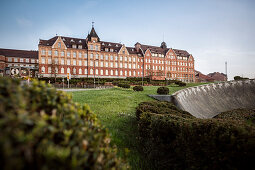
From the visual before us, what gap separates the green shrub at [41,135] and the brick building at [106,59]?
4032 centimetres

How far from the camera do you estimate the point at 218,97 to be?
861 inches

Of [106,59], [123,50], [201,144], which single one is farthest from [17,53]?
[201,144]

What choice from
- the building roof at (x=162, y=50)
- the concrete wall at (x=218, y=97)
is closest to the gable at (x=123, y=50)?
the building roof at (x=162, y=50)

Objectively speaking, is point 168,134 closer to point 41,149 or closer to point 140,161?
point 140,161

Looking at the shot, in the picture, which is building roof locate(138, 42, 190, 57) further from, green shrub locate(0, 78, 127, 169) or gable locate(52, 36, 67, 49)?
green shrub locate(0, 78, 127, 169)

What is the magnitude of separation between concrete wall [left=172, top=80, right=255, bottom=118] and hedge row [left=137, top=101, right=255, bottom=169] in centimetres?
1068

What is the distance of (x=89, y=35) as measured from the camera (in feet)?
181

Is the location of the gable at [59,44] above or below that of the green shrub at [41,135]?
above

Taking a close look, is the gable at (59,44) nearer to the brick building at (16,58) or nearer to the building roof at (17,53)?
the brick building at (16,58)

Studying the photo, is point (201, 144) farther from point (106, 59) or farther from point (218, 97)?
point (106, 59)

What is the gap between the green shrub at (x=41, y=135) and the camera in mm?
950

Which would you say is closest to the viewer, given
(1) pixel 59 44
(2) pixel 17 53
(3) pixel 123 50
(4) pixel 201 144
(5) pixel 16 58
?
(4) pixel 201 144

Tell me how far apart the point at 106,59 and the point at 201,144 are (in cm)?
5756

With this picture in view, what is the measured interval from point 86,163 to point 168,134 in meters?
3.07
